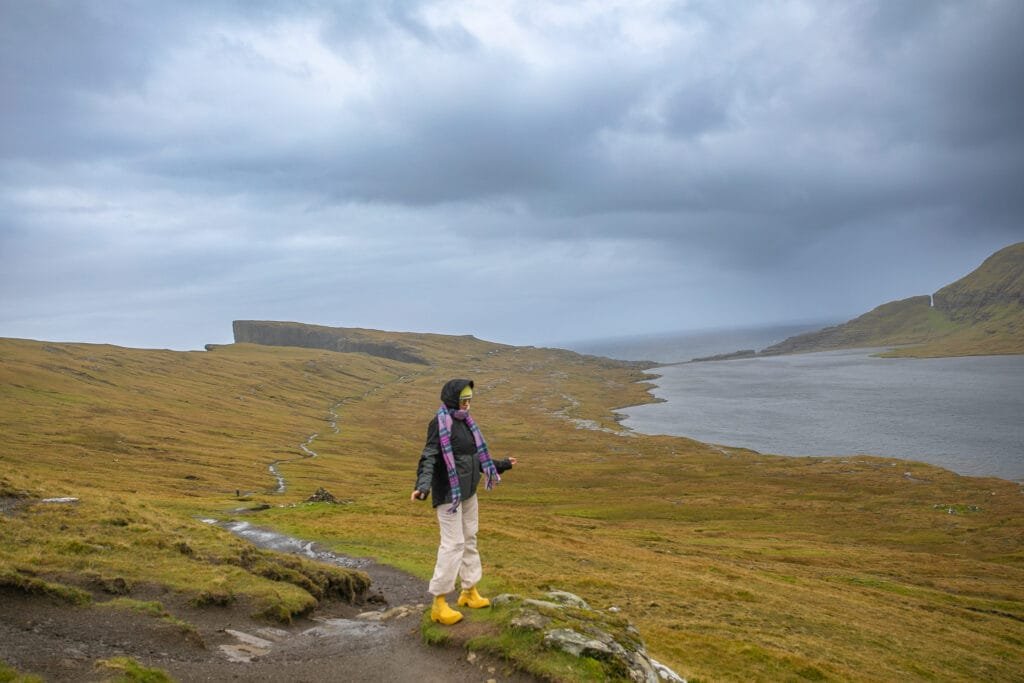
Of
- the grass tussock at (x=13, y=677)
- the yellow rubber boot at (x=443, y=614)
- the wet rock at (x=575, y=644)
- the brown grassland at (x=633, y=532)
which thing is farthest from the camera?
the brown grassland at (x=633, y=532)

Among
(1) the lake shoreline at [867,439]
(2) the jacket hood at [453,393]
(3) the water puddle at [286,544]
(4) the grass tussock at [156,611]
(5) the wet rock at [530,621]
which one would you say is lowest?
(1) the lake shoreline at [867,439]

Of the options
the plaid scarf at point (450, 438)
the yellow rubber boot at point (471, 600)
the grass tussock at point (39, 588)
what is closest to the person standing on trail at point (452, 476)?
the plaid scarf at point (450, 438)

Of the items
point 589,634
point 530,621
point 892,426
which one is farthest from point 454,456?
point 892,426

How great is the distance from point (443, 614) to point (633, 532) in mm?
46803

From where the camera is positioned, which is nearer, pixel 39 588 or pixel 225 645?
pixel 225 645

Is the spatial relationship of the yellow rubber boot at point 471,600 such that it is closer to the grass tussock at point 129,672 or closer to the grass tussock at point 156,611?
the grass tussock at point 156,611

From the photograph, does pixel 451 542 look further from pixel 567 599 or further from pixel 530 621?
pixel 567 599

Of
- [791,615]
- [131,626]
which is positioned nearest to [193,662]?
[131,626]

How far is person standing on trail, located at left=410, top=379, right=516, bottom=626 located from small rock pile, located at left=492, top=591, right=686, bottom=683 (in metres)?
1.71

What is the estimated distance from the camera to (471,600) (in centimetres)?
1683

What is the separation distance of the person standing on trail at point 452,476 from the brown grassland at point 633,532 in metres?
7.28

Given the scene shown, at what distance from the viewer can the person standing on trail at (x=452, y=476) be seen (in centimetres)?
1541

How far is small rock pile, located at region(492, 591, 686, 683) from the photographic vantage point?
13.8 meters

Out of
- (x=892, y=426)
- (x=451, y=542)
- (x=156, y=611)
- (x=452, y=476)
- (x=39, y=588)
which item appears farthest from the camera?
(x=892, y=426)
